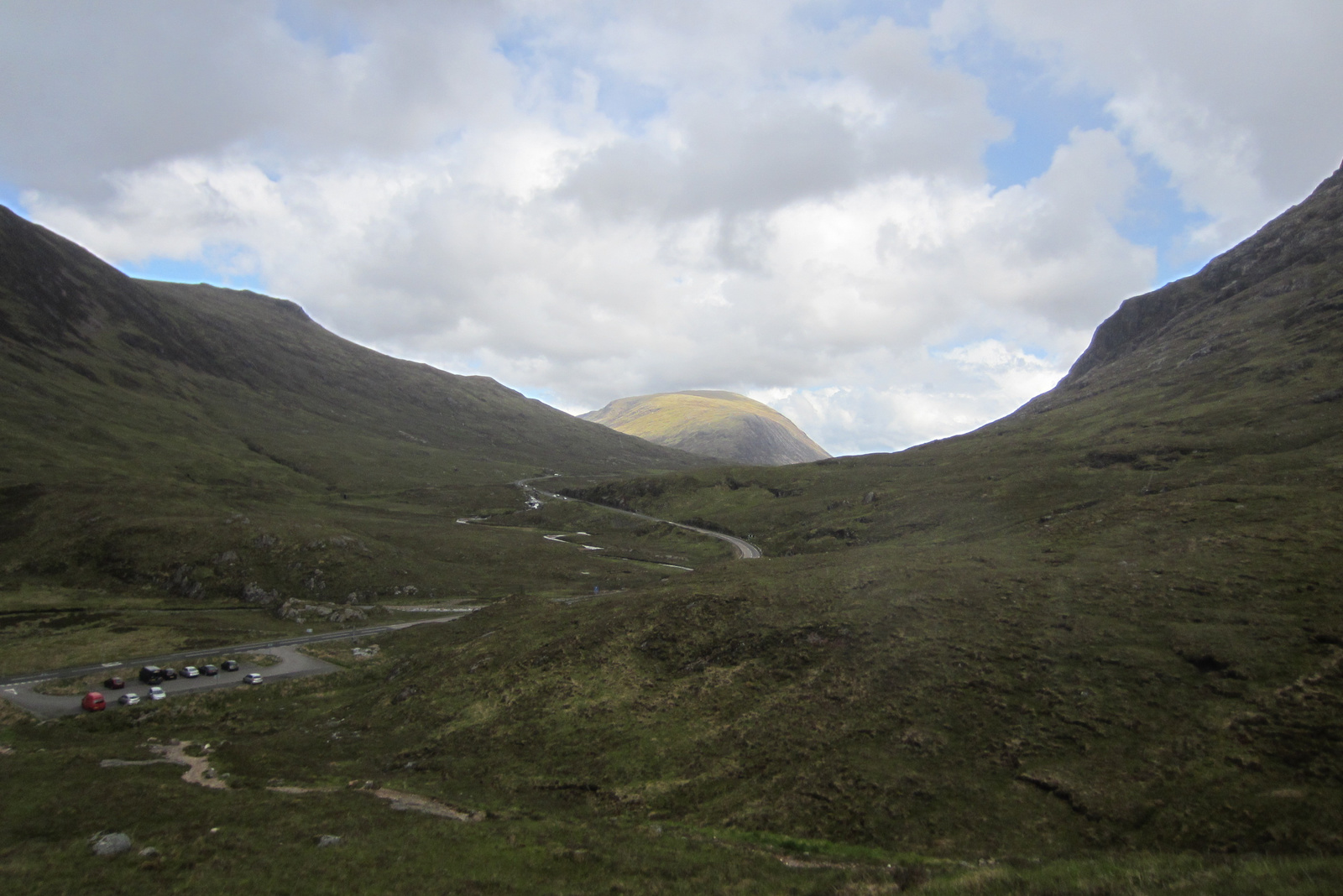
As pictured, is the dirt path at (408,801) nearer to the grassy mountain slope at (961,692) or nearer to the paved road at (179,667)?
the grassy mountain slope at (961,692)

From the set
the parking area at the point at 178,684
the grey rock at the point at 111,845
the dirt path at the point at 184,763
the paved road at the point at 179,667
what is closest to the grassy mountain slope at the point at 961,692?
the dirt path at the point at 184,763

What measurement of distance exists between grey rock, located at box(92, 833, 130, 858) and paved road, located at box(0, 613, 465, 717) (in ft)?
113

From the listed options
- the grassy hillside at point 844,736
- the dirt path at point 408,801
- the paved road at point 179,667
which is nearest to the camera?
the grassy hillside at point 844,736

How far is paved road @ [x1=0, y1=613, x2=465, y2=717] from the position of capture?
49.6 meters

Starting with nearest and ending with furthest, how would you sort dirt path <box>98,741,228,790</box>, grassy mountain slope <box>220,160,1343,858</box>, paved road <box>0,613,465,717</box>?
grassy mountain slope <box>220,160,1343,858</box> < dirt path <box>98,741,228,790</box> < paved road <box>0,613,465,717</box>

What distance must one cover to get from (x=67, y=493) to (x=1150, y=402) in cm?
24906

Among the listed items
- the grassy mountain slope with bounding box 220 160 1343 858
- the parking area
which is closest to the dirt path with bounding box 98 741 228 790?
the grassy mountain slope with bounding box 220 160 1343 858

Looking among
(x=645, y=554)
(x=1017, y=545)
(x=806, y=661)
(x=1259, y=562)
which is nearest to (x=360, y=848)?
(x=806, y=661)

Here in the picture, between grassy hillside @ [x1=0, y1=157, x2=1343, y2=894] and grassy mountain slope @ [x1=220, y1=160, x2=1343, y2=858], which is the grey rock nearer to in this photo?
grassy hillside @ [x1=0, y1=157, x2=1343, y2=894]

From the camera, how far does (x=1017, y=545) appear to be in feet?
203

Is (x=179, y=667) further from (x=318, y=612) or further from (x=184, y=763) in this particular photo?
(x=184, y=763)

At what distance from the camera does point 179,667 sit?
60.0 m

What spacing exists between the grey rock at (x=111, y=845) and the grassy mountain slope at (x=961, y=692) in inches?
602

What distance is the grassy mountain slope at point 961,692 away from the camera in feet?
79.6
